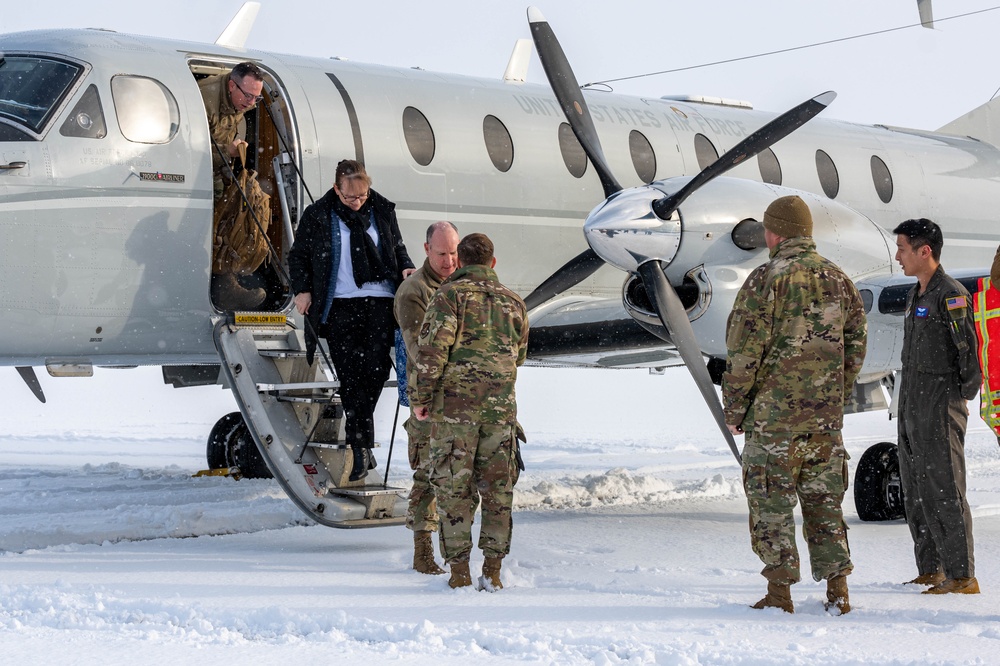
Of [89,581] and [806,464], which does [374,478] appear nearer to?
[89,581]

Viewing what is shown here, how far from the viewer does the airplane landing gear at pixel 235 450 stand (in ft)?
33.8

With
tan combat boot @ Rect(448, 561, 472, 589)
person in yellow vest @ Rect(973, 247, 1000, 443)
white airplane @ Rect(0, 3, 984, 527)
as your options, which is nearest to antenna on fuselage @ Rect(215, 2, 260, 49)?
white airplane @ Rect(0, 3, 984, 527)

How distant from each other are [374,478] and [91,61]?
3.28 m

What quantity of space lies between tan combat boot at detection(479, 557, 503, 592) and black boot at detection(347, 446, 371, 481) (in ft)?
5.58

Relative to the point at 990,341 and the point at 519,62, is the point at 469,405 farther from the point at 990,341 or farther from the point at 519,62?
the point at 519,62

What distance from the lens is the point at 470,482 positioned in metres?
5.06

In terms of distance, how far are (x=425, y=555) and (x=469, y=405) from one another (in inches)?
39.8

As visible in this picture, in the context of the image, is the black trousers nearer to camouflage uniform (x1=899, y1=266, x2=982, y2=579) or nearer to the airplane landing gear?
camouflage uniform (x1=899, y1=266, x2=982, y2=579)

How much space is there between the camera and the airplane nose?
7086 mm

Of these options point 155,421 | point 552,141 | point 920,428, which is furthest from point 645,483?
point 155,421

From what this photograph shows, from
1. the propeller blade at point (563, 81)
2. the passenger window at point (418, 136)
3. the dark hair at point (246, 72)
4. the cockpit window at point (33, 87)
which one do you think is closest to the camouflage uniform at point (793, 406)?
the propeller blade at point (563, 81)

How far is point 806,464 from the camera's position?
4691mm

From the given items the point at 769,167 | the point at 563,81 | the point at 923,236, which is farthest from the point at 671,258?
Answer: the point at 769,167

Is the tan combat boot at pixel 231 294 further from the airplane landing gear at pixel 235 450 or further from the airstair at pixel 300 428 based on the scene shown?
the airplane landing gear at pixel 235 450
